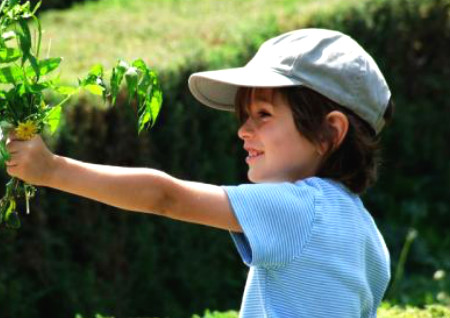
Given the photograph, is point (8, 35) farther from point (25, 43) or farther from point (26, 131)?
point (26, 131)

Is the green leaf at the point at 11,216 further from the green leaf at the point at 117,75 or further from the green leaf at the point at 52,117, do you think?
the green leaf at the point at 117,75

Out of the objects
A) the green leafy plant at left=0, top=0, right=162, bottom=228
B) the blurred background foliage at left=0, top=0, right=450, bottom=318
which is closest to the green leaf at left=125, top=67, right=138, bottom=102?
the green leafy plant at left=0, top=0, right=162, bottom=228

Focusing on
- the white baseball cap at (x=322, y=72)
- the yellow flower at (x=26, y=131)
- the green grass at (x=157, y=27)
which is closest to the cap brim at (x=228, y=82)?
the white baseball cap at (x=322, y=72)

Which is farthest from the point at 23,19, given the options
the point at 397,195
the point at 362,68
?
the point at 397,195

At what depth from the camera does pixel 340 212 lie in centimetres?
290

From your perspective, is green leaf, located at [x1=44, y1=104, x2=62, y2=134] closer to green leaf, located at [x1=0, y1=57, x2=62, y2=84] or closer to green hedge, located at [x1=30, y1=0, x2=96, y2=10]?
green leaf, located at [x1=0, y1=57, x2=62, y2=84]

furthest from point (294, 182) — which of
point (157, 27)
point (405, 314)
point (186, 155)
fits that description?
point (157, 27)

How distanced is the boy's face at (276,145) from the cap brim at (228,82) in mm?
64

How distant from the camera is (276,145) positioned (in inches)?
117

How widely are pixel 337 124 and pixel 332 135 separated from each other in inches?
1.2

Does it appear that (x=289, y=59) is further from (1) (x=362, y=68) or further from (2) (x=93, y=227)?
(2) (x=93, y=227)

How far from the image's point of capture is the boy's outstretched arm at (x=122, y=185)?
2605 mm

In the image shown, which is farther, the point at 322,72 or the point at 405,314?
the point at 405,314

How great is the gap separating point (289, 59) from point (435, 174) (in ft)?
19.3
